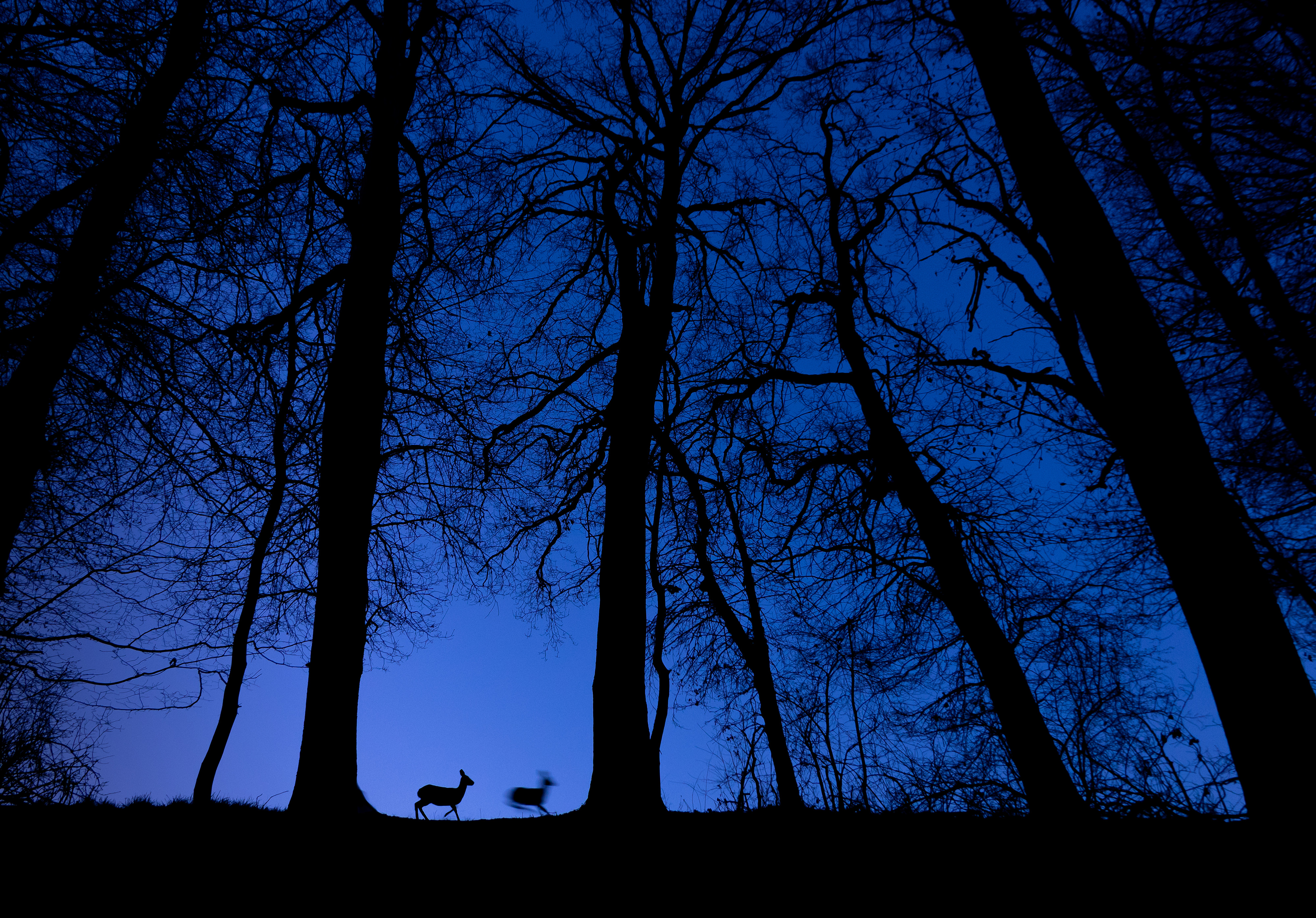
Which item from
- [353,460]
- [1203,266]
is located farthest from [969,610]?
[353,460]

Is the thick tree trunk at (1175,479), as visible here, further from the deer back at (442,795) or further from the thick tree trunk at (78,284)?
the thick tree trunk at (78,284)

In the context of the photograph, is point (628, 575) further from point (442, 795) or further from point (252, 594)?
point (252, 594)

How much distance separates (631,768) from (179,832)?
294 centimetres

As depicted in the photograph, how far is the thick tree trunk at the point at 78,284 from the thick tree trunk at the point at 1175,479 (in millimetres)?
6711

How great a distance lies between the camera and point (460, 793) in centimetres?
567

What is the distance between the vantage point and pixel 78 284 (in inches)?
183

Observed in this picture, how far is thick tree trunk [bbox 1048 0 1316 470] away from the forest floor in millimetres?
5847

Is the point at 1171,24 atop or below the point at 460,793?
atop

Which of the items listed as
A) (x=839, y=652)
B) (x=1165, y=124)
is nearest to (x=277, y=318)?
(x=839, y=652)

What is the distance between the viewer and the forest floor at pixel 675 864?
281 centimetres

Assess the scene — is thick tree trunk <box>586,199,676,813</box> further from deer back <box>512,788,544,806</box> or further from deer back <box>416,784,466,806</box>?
deer back <box>416,784,466,806</box>

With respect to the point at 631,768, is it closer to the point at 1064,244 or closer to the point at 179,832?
the point at 179,832

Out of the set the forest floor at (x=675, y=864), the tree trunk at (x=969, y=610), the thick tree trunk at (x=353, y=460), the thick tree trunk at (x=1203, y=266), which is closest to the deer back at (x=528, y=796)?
the forest floor at (x=675, y=864)

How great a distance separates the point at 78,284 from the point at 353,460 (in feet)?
7.76
